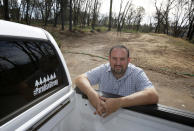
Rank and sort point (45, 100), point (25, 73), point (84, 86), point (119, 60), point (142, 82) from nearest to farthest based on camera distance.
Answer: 1. point (25, 73)
2. point (45, 100)
3. point (84, 86)
4. point (142, 82)
5. point (119, 60)

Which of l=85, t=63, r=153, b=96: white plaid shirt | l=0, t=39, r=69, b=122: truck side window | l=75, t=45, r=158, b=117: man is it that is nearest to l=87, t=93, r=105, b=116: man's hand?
l=75, t=45, r=158, b=117: man

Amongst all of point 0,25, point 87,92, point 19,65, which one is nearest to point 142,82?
point 87,92

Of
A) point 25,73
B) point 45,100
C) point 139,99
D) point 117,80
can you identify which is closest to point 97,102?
point 139,99

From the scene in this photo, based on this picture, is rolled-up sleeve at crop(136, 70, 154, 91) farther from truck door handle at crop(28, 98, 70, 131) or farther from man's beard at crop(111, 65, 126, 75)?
truck door handle at crop(28, 98, 70, 131)

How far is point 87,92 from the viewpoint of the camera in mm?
1789

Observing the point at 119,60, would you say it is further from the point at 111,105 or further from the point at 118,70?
the point at 111,105

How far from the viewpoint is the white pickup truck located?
1.03 meters

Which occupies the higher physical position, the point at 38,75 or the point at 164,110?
the point at 38,75

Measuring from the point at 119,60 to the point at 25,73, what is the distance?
138 centimetres

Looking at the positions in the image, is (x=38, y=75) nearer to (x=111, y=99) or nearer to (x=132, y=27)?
(x=111, y=99)

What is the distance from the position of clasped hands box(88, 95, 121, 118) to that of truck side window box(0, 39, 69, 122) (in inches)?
17.4

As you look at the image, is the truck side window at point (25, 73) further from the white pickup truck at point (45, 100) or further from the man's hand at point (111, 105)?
the man's hand at point (111, 105)

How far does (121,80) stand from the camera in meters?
2.24

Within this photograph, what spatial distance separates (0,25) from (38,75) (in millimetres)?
492
